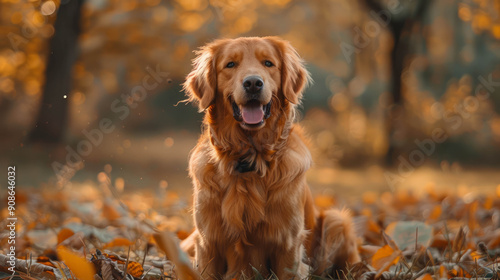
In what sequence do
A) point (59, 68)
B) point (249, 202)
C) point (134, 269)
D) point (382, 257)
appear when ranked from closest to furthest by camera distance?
point (134, 269), point (382, 257), point (249, 202), point (59, 68)

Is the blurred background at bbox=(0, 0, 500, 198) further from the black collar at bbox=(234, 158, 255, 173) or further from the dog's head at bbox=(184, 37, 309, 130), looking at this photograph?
the black collar at bbox=(234, 158, 255, 173)

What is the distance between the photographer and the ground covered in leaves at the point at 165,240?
1.81 m

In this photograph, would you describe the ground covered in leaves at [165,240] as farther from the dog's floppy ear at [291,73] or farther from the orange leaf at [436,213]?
the dog's floppy ear at [291,73]

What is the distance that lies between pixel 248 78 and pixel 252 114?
22 centimetres

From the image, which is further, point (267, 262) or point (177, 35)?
point (177, 35)

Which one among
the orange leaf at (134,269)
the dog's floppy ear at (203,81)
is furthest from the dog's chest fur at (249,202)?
the orange leaf at (134,269)

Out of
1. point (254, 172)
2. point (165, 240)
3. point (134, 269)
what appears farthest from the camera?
point (254, 172)

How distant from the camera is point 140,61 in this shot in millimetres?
8414

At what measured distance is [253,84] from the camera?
95.0 inches

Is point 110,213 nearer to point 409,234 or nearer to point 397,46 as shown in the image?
point 409,234

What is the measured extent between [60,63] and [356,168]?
828cm

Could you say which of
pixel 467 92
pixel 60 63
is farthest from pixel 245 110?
pixel 467 92

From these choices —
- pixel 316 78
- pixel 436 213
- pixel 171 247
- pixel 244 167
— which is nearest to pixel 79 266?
pixel 171 247

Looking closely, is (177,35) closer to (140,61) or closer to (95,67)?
(140,61)
